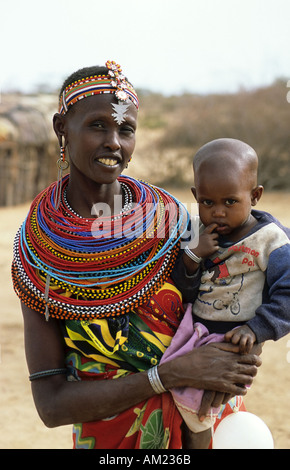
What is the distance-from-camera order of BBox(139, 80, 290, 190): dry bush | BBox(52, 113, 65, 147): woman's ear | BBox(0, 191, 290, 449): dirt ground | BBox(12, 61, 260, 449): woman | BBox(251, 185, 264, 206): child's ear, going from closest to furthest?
BBox(12, 61, 260, 449): woman → BBox(251, 185, 264, 206): child's ear → BBox(52, 113, 65, 147): woman's ear → BBox(0, 191, 290, 449): dirt ground → BBox(139, 80, 290, 190): dry bush

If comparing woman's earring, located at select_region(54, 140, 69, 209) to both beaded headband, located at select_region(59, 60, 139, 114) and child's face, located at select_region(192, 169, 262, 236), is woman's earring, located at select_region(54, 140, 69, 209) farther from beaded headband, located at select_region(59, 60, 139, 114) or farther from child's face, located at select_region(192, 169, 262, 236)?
child's face, located at select_region(192, 169, 262, 236)

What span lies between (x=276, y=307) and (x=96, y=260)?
67 cm

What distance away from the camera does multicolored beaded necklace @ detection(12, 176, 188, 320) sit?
6.54 feet

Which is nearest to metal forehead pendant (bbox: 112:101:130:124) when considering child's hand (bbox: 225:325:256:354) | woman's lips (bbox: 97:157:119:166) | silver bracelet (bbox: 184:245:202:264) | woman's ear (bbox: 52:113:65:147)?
woman's lips (bbox: 97:157:119:166)

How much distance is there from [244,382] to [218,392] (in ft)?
0.30

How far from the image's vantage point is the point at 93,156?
6.49ft

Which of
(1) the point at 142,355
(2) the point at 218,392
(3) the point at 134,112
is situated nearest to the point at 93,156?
(3) the point at 134,112

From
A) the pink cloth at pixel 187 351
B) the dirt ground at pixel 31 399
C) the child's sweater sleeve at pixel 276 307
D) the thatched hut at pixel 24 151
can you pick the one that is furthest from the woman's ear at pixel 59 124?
the thatched hut at pixel 24 151

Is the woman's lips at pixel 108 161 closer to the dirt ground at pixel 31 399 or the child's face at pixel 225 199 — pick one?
the child's face at pixel 225 199

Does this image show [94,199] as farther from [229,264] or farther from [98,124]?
[229,264]

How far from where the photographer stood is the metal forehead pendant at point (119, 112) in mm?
1957

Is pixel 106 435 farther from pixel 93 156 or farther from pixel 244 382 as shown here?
pixel 93 156

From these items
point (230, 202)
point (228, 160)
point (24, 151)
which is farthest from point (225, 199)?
point (24, 151)

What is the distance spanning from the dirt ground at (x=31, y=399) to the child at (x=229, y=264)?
8.29 feet
